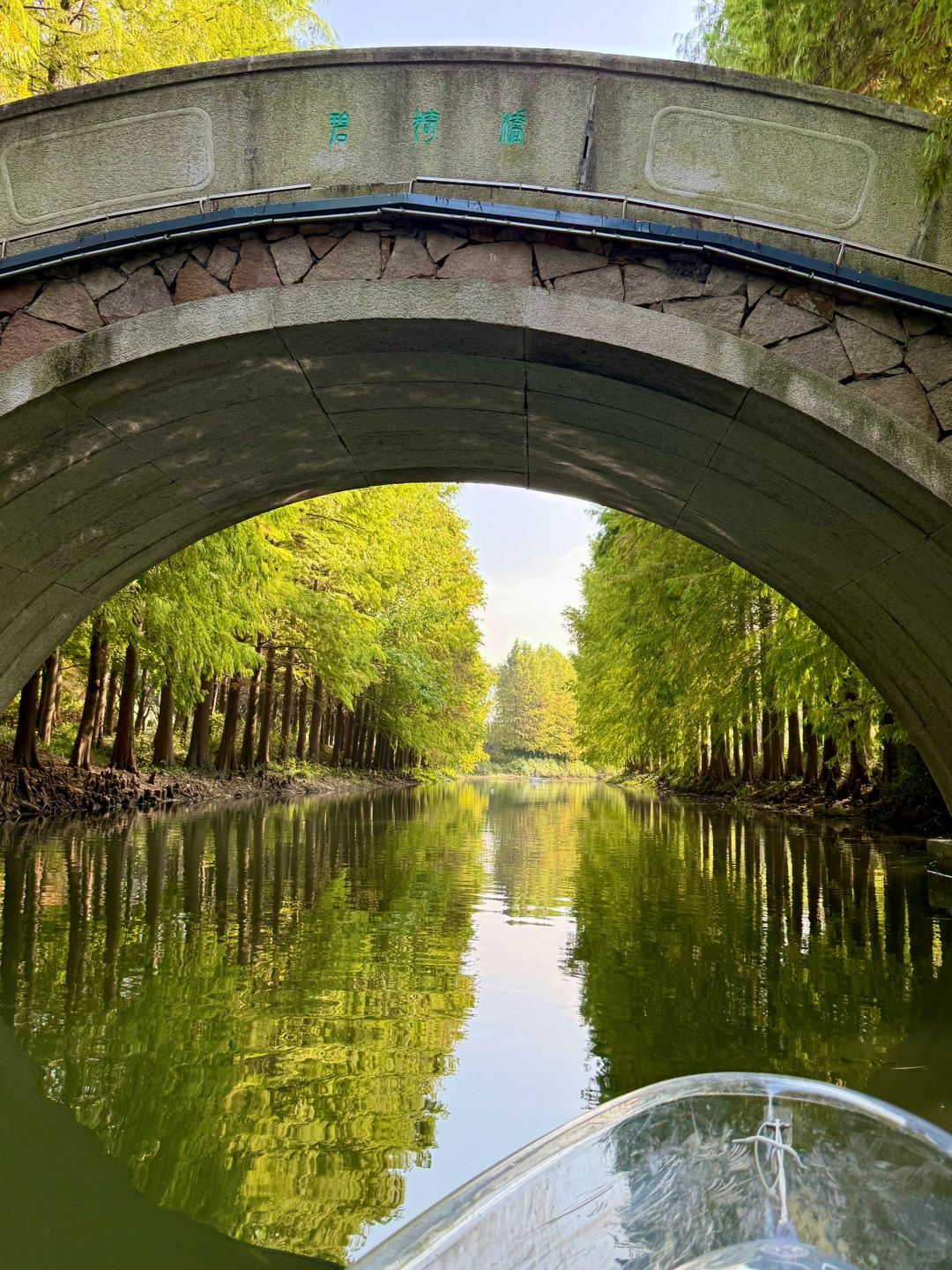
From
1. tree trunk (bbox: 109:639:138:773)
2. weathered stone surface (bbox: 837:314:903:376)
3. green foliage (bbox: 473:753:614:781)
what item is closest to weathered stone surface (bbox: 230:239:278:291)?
weathered stone surface (bbox: 837:314:903:376)

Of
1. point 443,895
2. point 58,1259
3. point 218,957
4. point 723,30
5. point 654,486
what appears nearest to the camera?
point 58,1259

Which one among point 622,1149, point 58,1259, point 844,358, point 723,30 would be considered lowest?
Answer: point 58,1259

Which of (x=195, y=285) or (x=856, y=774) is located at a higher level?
(x=195, y=285)

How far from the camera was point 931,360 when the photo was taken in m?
4.98

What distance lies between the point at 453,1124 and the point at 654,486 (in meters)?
4.79

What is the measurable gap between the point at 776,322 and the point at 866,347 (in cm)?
47

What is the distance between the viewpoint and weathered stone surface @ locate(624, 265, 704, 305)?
5.08 m

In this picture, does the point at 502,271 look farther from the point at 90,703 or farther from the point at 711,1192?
the point at 90,703

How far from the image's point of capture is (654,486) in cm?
720

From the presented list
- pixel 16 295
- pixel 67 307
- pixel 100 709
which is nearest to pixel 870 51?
pixel 67 307

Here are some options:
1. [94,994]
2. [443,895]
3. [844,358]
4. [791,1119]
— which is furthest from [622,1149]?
[443,895]

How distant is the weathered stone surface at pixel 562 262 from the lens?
203 inches

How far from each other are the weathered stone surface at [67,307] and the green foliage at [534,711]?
102m

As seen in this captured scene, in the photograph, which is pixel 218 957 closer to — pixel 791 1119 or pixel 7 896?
pixel 7 896
